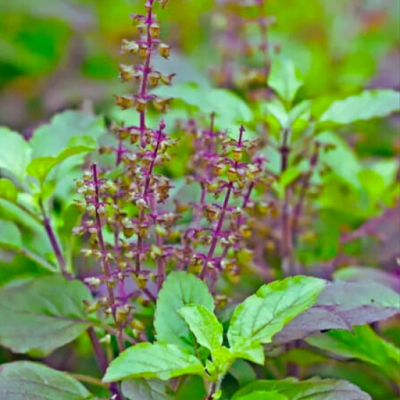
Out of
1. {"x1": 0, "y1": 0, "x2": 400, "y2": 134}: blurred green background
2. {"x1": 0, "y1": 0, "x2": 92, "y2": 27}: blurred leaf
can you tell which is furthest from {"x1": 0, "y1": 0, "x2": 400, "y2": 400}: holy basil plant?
{"x1": 0, "y1": 0, "x2": 92, "y2": 27}: blurred leaf

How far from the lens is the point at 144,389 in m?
0.79

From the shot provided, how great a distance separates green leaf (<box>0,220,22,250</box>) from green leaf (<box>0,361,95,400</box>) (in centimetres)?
20

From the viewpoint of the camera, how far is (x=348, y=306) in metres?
0.85

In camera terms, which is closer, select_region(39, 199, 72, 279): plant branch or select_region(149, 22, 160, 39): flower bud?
select_region(149, 22, 160, 39): flower bud

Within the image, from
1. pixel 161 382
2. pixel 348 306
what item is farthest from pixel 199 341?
pixel 348 306

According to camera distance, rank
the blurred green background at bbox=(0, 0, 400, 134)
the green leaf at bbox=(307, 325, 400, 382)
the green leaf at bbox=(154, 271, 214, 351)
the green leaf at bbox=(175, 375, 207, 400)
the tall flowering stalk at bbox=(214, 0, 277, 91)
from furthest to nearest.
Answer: the blurred green background at bbox=(0, 0, 400, 134), the tall flowering stalk at bbox=(214, 0, 277, 91), the green leaf at bbox=(175, 375, 207, 400), the green leaf at bbox=(307, 325, 400, 382), the green leaf at bbox=(154, 271, 214, 351)

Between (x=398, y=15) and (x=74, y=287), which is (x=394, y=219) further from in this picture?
(x=398, y=15)

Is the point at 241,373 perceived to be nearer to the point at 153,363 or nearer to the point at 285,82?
the point at 153,363

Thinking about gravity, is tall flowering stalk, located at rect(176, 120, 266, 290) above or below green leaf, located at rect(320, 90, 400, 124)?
below

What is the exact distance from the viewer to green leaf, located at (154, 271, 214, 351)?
0.81 m

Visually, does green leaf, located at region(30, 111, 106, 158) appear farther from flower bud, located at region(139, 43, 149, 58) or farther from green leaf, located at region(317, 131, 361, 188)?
green leaf, located at region(317, 131, 361, 188)

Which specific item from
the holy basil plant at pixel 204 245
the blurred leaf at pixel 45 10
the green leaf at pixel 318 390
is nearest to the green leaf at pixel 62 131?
the holy basil plant at pixel 204 245

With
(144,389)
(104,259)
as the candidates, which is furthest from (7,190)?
(144,389)

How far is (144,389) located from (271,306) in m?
0.16
